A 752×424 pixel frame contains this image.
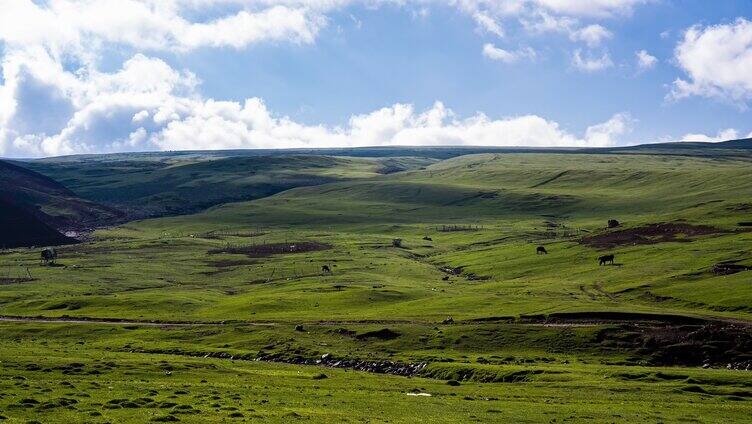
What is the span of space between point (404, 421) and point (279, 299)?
76.7 metres

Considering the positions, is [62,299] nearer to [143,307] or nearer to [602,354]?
[143,307]

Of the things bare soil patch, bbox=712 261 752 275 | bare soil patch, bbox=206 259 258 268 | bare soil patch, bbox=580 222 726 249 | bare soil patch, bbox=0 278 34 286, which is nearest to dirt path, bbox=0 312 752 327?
bare soil patch, bbox=712 261 752 275

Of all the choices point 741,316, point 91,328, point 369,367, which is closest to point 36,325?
point 91,328

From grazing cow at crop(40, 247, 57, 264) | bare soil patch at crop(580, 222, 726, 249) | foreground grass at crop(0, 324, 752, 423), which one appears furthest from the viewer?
grazing cow at crop(40, 247, 57, 264)

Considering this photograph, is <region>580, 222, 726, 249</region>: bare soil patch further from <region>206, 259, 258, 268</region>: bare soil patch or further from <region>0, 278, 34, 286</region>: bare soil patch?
<region>0, 278, 34, 286</region>: bare soil patch

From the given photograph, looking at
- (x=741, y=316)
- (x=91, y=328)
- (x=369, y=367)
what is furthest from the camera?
(x=91, y=328)

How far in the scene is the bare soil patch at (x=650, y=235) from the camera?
16050 centimetres

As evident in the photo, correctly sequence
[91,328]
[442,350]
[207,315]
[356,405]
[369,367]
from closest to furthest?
[356,405], [369,367], [442,350], [91,328], [207,315]

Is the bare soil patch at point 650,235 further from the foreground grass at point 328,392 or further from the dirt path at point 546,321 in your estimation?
the foreground grass at point 328,392

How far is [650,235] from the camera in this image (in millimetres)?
168125

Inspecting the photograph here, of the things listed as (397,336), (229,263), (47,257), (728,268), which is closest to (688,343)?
(397,336)

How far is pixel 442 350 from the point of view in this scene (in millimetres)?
76062

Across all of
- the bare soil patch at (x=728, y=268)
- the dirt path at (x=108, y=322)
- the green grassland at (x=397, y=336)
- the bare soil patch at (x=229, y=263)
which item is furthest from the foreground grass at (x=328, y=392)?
the bare soil patch at (x=229, y=263)

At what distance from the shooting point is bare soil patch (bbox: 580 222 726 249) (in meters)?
160
